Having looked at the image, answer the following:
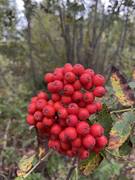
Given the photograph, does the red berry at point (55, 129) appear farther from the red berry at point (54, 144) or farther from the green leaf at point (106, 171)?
the green leaf at point (106, 171)

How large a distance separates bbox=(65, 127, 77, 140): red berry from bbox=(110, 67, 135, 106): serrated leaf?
0.81 ft

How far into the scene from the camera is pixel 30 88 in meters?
5.91

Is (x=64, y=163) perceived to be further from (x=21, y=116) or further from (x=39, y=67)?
(x=39, y=67)

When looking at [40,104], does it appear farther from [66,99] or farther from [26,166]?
[26,166]

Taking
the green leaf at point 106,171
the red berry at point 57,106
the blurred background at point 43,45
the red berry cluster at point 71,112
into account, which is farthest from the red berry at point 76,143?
the blurred background at point 43,45

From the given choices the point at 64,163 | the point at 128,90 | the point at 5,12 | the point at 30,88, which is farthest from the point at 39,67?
the point at 128,90

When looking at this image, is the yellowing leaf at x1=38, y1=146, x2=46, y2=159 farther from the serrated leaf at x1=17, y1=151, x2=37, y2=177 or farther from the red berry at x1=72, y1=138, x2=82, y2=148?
the red berry at x1=72, y1=138, x2=82, y2=148

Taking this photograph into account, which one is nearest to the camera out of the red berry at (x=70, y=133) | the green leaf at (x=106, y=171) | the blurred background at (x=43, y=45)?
the red berry at (x=70, y=133)

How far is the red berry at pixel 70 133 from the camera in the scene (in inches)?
49.5

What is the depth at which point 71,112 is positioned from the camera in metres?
1.27

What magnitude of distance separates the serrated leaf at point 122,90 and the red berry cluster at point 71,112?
0.45ft

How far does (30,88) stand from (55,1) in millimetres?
1917

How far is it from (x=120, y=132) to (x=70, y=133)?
189mm

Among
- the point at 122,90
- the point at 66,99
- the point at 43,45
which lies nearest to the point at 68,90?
the point at 66,99
